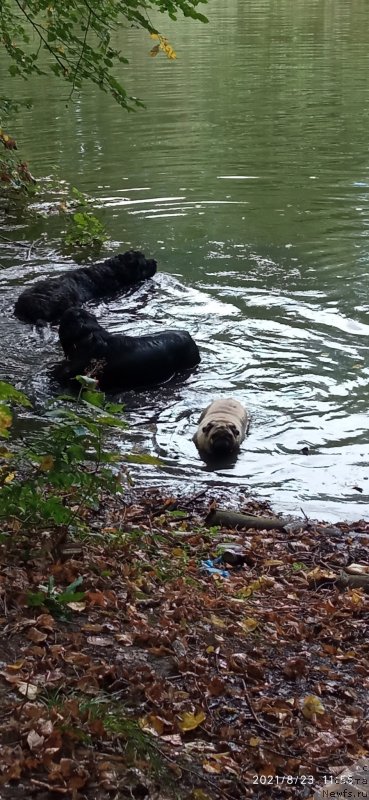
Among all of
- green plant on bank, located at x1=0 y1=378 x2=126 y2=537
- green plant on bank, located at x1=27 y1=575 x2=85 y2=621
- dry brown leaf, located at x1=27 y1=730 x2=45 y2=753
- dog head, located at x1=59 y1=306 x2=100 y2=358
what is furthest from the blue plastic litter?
dog head, located at x1=59 y1=306 x2=100 y2=358

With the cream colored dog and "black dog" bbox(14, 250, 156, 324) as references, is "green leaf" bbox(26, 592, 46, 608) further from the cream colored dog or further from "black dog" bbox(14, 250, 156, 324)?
"black dog" bbox(14, 250, 156, 324)

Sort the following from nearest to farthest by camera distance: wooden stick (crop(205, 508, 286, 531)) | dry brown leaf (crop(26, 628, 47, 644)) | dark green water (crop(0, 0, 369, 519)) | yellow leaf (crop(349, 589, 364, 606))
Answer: dry brown leaf (crop(26, 628, 47, 644)) → yellow leaf (crop(349, 589, 364, 606)) → wooden stick (crop(205, 508, 286, 531)) → dark green water (crop(0, 0, 369, 519))

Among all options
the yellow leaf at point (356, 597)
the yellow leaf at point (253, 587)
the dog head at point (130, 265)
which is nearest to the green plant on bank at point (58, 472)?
the yellow leaf at point (253, 587)

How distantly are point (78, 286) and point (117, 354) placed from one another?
10.5 ft

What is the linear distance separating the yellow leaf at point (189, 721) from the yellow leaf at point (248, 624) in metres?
1.15

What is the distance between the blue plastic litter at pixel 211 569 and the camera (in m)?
6.70

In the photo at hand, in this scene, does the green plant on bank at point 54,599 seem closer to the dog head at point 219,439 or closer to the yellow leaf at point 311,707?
the yellow leaf at point 311,707

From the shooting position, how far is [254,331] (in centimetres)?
1260

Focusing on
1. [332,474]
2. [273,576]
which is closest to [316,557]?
[273,576]

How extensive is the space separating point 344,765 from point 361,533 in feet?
12.8

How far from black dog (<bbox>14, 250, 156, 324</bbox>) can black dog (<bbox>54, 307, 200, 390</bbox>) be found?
165 cm

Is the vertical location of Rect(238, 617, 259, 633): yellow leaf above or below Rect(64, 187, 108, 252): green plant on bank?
above

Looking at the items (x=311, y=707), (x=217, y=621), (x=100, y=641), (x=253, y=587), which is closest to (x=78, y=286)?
(x=253, y=587)

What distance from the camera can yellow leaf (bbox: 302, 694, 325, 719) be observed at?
15.2 ft
